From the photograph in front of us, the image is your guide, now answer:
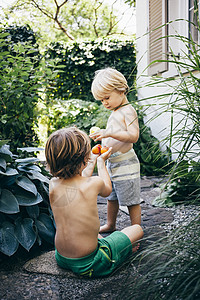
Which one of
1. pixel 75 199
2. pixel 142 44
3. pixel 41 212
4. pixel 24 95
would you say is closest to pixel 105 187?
pixel 75 199

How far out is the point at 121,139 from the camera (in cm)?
213

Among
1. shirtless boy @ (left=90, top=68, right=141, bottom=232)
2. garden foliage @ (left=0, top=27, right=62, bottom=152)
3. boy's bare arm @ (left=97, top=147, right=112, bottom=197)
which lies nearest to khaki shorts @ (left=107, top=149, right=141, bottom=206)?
shirtless boy @ (left=90, top=68, right=141, bottom=232)

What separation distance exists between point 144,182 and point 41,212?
7.96ft

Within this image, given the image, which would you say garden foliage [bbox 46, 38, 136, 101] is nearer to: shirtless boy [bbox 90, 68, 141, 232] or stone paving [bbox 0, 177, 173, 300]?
shirtless boy [bbox 90, 68, 141, 232]

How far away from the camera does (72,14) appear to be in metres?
19.5

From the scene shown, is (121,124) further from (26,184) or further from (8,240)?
(8,240)

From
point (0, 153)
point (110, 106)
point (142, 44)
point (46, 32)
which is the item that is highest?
point (46, 32)

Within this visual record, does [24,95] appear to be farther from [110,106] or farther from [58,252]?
[58,252]

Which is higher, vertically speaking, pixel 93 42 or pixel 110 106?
pixel 93 42

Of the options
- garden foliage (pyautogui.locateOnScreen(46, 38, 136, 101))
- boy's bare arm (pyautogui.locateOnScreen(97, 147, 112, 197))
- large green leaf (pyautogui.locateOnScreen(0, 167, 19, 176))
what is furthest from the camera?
garden foliage (pyautogui.locateOnScreen(46, 38, 136, 101))

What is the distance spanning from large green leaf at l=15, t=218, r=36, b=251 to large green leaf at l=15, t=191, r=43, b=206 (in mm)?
111

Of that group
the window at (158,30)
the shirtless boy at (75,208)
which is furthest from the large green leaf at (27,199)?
the window at (158,30)

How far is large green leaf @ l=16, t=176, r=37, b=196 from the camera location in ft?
6.61

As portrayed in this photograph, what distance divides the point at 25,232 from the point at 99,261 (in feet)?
1.77
